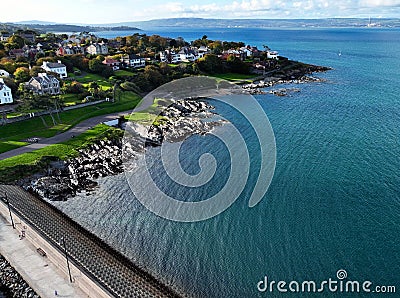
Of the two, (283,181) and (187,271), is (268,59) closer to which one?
(283,181)

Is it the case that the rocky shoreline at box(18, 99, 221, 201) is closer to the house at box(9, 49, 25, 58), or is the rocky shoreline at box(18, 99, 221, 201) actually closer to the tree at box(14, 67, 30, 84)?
the tree at box(14, 67, 30, 84)

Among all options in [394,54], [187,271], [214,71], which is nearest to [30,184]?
[187,271]

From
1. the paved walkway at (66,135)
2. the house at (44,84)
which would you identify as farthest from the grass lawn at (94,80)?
the paved walkway at (66,135)

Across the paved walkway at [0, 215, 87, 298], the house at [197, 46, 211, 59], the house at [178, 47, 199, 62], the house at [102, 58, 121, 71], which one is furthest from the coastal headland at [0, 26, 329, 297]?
the house at [197, 46, 211, 59]

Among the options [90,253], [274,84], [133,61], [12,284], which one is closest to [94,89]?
[133,61]

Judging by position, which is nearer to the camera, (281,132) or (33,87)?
(281,132)

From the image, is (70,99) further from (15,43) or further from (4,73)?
(15,43)
